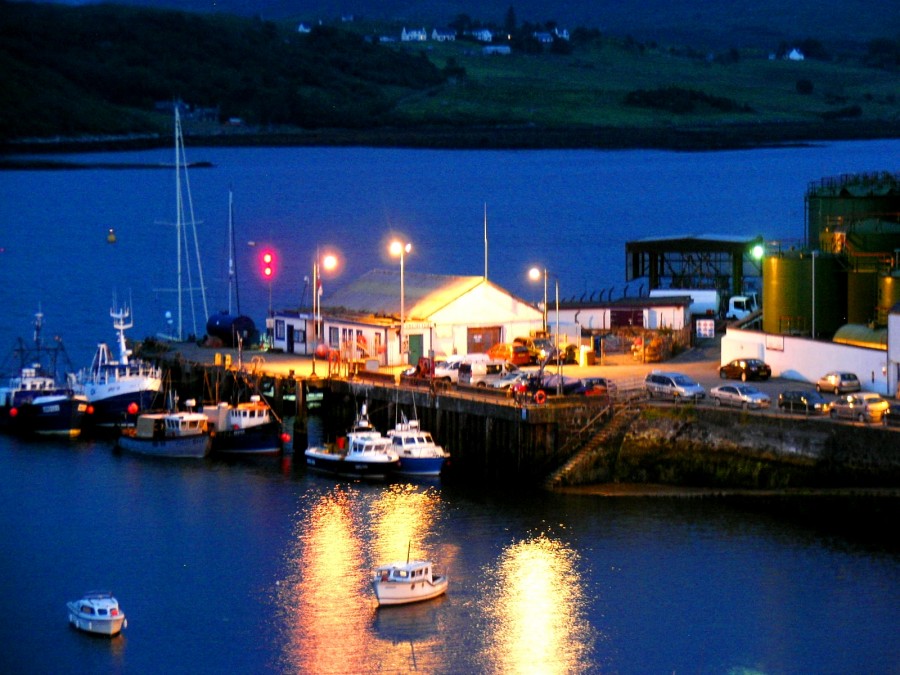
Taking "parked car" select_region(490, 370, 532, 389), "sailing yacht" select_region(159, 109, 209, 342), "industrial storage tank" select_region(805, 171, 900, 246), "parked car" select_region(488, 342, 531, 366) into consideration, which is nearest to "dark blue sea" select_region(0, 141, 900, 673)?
"parked car" select_region(490, 370, 532, 389)

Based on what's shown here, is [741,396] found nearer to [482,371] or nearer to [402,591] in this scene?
[482,371]

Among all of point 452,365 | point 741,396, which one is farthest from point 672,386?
point 452,365

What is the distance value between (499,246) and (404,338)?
7959cm

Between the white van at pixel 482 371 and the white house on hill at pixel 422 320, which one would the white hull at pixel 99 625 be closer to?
the white van at pixel 482 371

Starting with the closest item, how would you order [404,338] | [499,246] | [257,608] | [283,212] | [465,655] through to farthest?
[465,655] < [257,608] < [404,338] < [499,246] < [283,212]

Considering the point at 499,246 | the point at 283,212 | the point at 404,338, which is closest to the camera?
the point at 404,338

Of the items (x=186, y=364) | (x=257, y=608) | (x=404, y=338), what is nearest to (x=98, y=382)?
(x=186, y=364)

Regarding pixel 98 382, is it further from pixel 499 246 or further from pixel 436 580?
pixel 499 246

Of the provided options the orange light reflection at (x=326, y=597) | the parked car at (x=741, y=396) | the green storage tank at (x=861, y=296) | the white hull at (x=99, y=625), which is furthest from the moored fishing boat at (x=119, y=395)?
the white hull at (x=99, y=625)

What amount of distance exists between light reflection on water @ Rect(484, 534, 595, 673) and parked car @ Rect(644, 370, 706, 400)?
26.8ft

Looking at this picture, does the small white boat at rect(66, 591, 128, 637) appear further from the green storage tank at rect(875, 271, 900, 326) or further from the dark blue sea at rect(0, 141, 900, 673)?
the green storage tank at rect(875, 271, 900, 326)

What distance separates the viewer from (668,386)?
52.4m

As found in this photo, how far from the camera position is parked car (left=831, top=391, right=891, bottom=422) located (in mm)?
48062

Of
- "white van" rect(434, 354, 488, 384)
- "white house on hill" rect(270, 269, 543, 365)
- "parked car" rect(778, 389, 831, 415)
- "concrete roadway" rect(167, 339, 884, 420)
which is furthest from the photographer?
"white house on hill" rect(270, 269, 543, 365)
